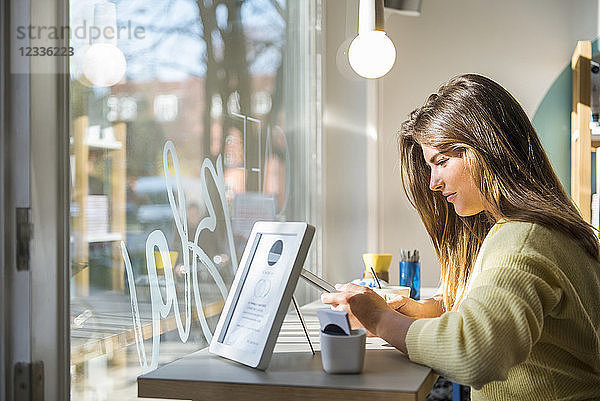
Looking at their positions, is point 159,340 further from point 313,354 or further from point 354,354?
point 354,354

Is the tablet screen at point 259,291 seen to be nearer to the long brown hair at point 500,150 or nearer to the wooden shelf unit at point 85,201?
the wooden shelf unit at point 85,201

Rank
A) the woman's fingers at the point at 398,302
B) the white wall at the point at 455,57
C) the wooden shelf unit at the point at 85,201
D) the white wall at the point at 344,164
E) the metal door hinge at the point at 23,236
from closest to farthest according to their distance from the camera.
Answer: the metal door hinge at the point at 23,236
the wooden shelf unit at the point at 85,201
the woman's fingers at the point at 398,302
the white wall at the point at 344,164
the white wall at the point at 455,57

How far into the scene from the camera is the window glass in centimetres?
110

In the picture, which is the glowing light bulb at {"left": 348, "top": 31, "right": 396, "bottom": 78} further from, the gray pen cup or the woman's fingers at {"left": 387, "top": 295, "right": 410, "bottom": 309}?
the gray pen cup

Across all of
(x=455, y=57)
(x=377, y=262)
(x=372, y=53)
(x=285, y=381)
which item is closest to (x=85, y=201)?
(x=285, y=381)

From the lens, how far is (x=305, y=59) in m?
2.60

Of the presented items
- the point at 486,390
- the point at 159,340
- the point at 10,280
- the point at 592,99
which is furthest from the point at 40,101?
the point at 592,99

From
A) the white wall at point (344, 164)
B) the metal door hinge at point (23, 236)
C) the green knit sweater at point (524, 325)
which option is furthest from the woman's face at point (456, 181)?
the white wall at point (344, 164)

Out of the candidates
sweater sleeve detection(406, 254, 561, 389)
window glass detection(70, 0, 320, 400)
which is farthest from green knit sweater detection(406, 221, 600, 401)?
window glass detection(70, 0, 320, 400)

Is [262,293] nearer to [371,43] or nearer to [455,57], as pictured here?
[371,43]

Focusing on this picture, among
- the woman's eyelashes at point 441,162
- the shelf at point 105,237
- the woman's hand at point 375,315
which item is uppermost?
the woman's eyelashes at point 441,162

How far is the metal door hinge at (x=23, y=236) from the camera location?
3.10 ft

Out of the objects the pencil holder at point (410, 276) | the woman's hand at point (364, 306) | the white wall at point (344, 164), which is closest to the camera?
the woman's hand at point (364, 306)

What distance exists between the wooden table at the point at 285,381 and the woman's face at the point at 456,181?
0.32m
